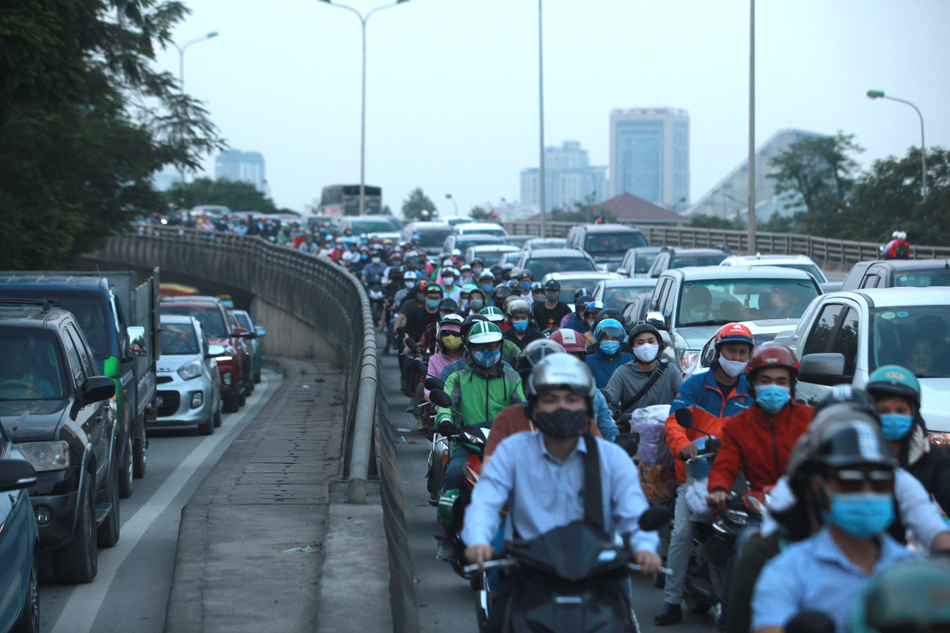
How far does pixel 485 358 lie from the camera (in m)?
7.91

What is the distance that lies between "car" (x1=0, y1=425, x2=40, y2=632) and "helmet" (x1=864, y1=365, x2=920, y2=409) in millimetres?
3748

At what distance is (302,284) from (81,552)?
30.7 metres

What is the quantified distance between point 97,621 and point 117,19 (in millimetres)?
24360

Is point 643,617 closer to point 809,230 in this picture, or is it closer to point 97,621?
point 97,621

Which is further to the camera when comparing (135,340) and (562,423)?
(135,340)

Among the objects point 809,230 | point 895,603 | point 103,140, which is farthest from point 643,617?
point 809,230

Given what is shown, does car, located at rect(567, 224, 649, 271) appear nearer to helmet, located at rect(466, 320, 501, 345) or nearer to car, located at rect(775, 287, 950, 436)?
car, located at rect(775, 287, 950, 436)

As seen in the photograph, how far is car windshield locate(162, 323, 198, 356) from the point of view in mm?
18609

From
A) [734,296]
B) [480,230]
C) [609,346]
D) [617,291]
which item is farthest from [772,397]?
[480,230]

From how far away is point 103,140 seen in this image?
28562mm

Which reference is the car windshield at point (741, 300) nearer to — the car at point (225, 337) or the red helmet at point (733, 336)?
the red helmet at point (733, 336)

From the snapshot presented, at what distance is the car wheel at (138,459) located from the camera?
13016 millimetres

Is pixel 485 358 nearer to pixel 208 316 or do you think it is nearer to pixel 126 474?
pixel 126 474

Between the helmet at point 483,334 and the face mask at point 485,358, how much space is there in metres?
0.10
